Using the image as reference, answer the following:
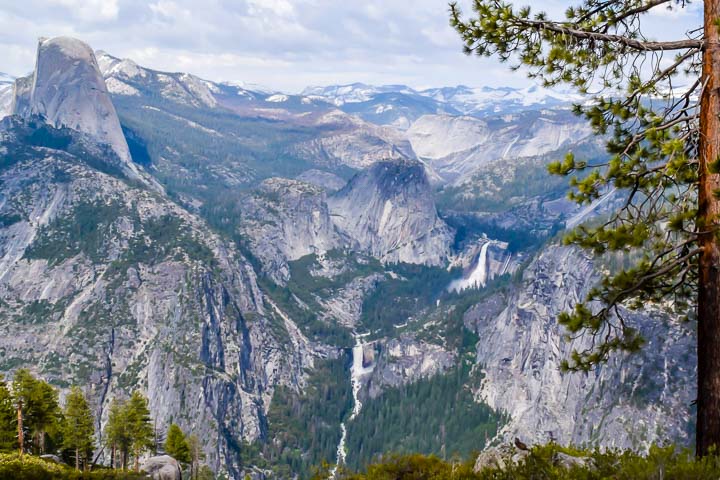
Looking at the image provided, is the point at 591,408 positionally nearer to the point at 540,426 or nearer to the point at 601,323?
the point at 540,426

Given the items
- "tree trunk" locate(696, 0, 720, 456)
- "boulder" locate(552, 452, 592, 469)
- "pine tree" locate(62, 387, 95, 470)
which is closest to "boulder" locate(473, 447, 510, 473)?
"boulder" locate(552, 452, 592, 469)

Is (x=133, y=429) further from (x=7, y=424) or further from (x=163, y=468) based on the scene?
(x=163, y=468)

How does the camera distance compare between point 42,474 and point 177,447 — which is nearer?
point 42,474

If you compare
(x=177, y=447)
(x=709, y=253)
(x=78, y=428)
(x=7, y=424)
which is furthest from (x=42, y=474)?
(x=177, y=447)

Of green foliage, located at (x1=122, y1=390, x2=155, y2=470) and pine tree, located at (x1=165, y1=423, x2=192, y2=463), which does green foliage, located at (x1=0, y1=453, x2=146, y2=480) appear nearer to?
green foliage, located at (x1=122, y1=390, x2=155, y2=470)

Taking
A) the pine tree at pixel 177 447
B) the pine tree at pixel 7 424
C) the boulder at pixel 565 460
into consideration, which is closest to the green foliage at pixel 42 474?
the pine tree at pixel 7 424

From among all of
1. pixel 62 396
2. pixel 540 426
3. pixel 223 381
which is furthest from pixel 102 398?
pixel 540 426

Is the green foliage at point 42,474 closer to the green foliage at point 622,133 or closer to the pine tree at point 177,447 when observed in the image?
the green foliage at point 622,133
